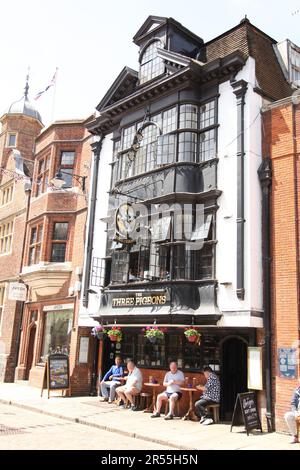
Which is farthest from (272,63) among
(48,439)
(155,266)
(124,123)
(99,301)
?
(48,439)

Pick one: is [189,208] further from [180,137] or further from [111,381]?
[111,381]

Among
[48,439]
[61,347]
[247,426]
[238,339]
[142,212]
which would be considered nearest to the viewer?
[48,439]

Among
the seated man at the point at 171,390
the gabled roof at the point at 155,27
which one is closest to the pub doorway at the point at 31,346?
the seated man at the point at 171,390

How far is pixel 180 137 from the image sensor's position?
13984mm

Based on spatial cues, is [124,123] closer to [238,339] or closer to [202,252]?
[202,252]

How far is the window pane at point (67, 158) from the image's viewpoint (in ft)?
65.7

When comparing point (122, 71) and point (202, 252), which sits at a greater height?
point (122, 71)

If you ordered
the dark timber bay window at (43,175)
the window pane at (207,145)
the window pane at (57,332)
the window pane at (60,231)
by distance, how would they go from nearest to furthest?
the window pane at (207,145) → the window pane at (57,332) → the window pane at (60,231) → the dark timber bay window at (43,175)

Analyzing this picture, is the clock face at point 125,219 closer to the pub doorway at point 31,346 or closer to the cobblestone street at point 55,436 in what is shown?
the cobblestone street at point 55,436

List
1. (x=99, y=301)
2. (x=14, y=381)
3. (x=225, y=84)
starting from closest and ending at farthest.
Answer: (x=225, y=84)
(x=99, y=301)
(x=14, y=381)

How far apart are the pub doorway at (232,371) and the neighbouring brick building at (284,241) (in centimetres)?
153

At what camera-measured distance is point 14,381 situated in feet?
65.9

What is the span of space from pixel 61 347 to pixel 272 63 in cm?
1269

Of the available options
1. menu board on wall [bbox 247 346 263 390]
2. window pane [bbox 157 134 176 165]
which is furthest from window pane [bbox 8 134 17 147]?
menu board on wall [bbox 247 346 263 390]
